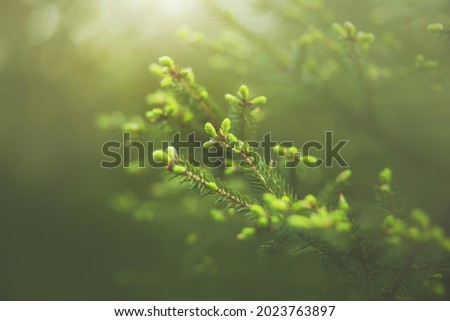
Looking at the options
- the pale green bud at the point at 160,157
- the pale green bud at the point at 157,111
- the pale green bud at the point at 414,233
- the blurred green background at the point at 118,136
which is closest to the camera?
the pale green bud at the point at 414,233

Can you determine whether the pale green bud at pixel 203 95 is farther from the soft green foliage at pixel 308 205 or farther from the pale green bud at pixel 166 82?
the pale green bud at pixel 166 82

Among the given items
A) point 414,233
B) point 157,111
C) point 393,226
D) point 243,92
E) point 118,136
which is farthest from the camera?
point 118,136

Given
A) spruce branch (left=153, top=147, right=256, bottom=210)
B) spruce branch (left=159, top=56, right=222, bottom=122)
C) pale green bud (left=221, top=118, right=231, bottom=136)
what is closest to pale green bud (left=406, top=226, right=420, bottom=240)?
spruce branch (left=153, top=147, right=256, bottom=210)

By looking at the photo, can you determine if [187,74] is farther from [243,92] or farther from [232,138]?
[232,138]

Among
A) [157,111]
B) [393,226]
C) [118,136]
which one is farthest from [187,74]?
[118,136]

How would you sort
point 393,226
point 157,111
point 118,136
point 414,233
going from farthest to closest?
point 118,136 < point 157,111 < point 393,226 < point 414,233

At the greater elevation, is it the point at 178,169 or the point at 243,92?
the point at 243,92

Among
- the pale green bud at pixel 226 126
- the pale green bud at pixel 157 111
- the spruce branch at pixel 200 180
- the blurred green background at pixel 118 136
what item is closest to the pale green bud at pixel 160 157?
the spruce branch at pixel 200 180

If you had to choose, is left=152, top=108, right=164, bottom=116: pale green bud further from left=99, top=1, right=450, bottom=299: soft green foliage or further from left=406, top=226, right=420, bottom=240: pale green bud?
left=406, top=226, right=420, bottom=240: pale green bud

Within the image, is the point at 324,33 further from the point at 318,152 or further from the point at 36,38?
the point at 36,38
